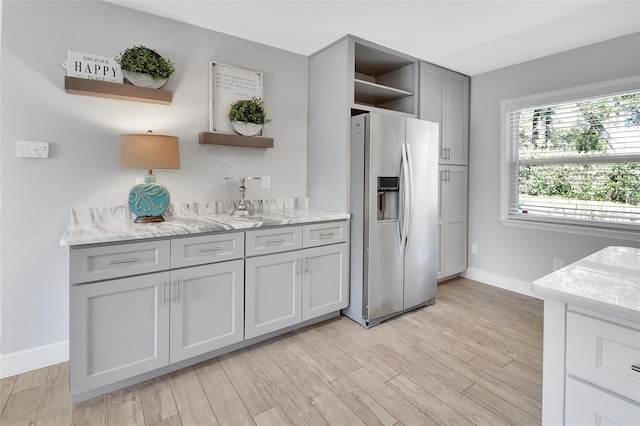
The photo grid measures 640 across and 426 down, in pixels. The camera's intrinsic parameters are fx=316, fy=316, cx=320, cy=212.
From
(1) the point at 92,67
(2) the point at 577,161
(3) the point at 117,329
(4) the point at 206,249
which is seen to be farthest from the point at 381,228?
(1) the point at 92,67

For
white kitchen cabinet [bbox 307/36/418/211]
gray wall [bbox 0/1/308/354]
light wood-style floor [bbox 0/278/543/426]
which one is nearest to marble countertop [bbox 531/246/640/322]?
light wood-style floor [bbox 0/278/543/426]

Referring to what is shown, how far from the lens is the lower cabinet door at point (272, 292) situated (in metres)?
2.17

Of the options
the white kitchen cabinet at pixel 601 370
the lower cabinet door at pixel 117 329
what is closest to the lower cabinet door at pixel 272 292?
the lower cabinet door at pixel 117 329

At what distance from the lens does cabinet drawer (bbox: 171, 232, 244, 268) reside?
1878 millimetres

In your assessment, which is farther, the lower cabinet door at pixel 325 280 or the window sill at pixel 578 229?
the window sill at pixel 578 229

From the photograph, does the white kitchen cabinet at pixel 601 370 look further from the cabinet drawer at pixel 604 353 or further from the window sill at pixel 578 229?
the window sill at pixel 578 229

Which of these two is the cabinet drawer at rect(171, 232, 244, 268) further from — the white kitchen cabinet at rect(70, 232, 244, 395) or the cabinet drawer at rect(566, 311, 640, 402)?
the cabinet drawer at rect(566, 311, 640, 402)

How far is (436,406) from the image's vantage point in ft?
5.55

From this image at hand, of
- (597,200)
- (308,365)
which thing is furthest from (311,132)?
(597,200)

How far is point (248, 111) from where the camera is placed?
2602 millimetres

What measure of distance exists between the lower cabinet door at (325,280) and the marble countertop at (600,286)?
1.63 m

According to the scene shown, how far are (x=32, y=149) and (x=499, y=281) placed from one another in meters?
4.26

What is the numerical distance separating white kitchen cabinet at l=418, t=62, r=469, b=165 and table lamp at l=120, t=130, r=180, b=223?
2.41 meters

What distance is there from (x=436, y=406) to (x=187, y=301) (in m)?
1.53
